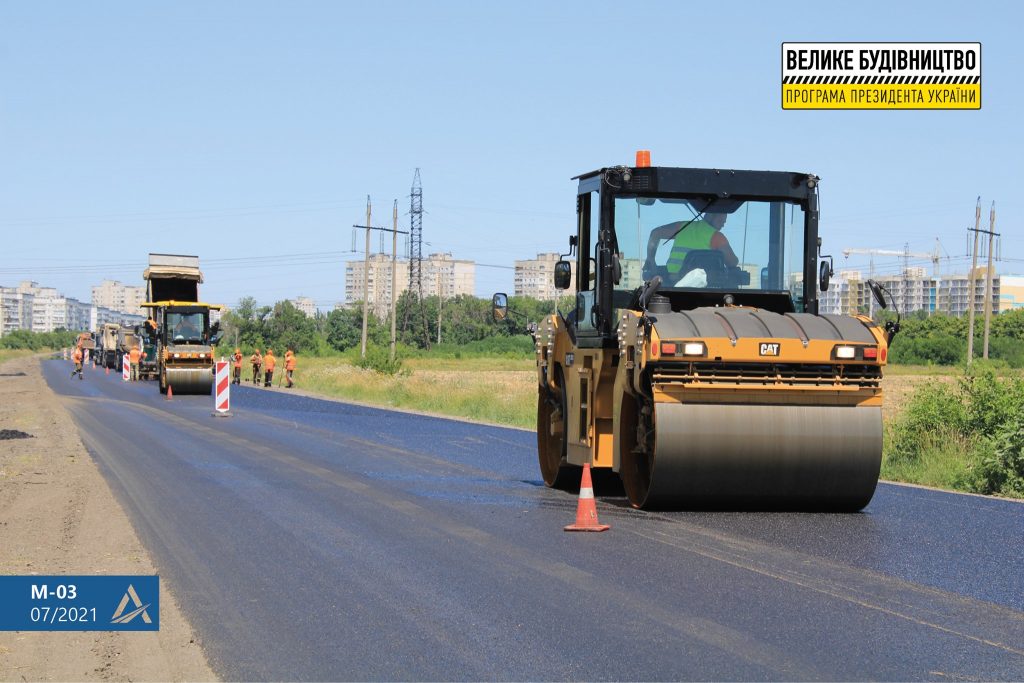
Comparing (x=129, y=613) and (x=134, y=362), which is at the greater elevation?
(x=134, y=362)

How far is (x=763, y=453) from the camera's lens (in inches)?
444

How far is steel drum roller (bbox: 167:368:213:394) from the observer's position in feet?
134

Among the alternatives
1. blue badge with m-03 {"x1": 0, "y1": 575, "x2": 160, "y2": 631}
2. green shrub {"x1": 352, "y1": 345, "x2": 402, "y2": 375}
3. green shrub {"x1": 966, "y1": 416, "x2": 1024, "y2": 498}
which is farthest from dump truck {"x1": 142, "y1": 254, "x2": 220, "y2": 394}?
blue badge with m-03 {"x1": 0, "y1": 575, "x2": 160, "y2": 631}

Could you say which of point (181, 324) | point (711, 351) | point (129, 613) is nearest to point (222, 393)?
point (181, 324)

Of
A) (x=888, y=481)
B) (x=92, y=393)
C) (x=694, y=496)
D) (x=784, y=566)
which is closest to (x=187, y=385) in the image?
(x=92, y=393)

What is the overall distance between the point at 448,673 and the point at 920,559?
15.2 feet

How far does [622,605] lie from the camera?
765cm

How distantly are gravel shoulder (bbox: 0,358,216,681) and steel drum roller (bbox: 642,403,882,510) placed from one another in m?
4.58

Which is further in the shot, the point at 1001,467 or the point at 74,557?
the point at 1001,467

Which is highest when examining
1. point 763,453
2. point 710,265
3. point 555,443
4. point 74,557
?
point 710,265

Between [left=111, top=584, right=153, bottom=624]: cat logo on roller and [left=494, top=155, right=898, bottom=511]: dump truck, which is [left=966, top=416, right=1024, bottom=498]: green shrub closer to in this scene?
[left=494, top=155, right=898, bottom=511]: dump truck

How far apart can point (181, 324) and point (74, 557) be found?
109 feet

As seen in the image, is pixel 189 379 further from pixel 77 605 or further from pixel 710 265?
pixel 77 605

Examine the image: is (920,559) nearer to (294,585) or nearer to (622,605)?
(622,605)
